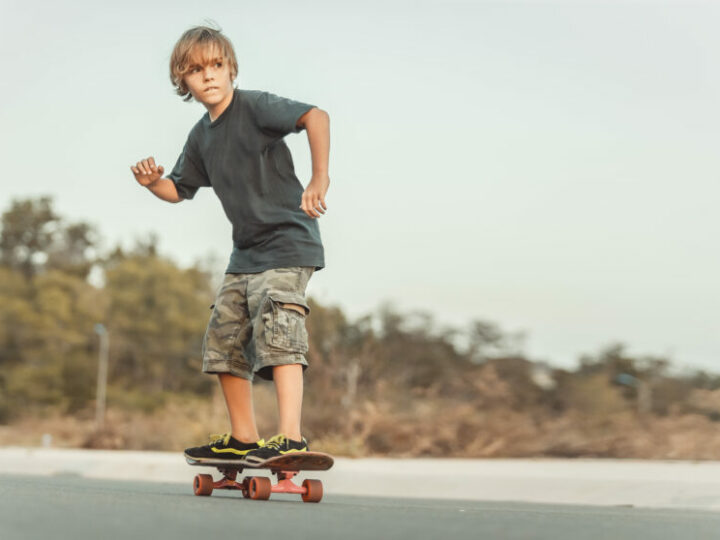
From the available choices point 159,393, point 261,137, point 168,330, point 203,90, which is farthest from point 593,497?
point 168,330

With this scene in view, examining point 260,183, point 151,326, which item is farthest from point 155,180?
point 151,326

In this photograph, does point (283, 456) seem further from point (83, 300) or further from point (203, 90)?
point (83, 300)

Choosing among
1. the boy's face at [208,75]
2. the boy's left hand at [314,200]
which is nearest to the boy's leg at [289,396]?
the boy's left hand at [314,200]

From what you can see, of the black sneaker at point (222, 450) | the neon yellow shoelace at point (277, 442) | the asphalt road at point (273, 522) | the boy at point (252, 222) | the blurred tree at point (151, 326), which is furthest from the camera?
the blurred tree at point (151, 326)

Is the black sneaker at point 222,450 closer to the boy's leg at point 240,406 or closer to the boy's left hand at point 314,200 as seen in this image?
the boy's leg at point 240,406

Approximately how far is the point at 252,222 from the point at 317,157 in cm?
39

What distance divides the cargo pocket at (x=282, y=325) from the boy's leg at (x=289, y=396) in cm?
8

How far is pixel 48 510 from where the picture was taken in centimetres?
269

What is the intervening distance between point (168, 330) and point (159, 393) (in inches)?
165

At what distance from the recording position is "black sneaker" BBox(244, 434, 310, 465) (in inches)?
147

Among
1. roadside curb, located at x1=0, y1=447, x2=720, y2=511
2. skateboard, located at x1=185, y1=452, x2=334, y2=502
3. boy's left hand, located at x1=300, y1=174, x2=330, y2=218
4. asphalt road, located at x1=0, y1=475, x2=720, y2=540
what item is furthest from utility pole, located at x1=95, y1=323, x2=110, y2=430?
asphalt road, located at x1=0, y1=475, x2=720, y2=540

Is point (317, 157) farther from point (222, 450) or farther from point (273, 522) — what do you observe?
point (273, 522)

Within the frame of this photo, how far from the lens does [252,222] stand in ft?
13.9

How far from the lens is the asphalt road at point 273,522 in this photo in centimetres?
240
